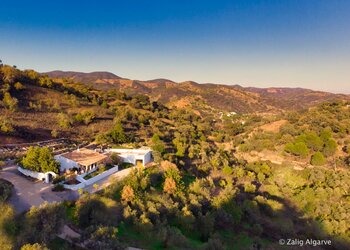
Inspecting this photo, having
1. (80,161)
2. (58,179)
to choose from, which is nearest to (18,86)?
(80,161)

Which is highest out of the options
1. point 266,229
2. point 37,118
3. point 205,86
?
point 205,86

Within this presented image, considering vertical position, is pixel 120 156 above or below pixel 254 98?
below

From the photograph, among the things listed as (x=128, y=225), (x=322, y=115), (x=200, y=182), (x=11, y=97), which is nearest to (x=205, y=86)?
(x=322, y=115)

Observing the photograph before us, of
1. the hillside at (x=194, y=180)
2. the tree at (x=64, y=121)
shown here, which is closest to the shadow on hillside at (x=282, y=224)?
the hillside at (x=194, y=180)

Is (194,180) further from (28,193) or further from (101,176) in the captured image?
(28,193)

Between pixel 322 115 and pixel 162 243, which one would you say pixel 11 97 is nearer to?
pixel 162 243

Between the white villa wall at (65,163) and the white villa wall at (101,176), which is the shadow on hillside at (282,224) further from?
the white villa wall at (65,163)
